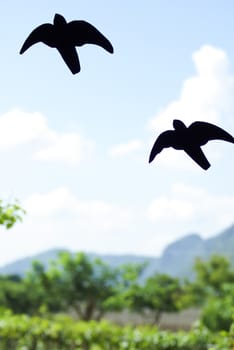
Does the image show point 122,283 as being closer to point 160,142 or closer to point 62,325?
point 62,325

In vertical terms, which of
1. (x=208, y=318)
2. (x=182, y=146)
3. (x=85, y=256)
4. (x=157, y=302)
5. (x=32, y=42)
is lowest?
(x=182, y=146)

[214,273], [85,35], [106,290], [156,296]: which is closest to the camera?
[85,35]

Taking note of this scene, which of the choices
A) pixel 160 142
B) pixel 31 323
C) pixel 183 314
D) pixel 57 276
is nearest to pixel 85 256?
pixel 57 276

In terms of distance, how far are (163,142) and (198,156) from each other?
0.07 metres

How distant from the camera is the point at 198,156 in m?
1.25

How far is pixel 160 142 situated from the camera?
126 cm

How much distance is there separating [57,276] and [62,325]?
81.5 ft

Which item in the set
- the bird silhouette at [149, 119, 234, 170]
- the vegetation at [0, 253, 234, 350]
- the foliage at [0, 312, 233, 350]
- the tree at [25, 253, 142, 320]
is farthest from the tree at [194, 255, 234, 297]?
the bird silhouette at [149, 119, 234, 170]

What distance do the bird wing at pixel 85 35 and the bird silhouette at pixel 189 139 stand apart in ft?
0.62

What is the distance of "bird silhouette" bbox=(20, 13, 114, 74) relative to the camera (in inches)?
48.4

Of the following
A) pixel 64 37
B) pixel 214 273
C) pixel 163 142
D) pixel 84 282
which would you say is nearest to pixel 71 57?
pixel 64 37

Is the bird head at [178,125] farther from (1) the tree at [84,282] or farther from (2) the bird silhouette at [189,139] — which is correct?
(1) the tree at [84,282]

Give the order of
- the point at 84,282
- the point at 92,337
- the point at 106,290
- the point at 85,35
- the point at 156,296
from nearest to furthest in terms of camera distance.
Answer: the point at 85,35
the point at 92,337
the point at 84,282
the point at 106,290
the point at 156,296

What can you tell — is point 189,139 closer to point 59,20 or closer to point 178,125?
point 178,125
